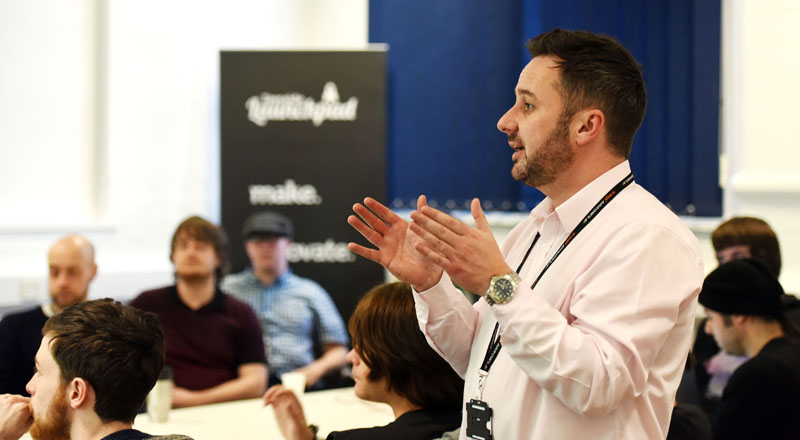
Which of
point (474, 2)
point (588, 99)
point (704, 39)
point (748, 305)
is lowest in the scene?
point (748, 305)

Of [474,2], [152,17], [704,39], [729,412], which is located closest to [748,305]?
[729,412]

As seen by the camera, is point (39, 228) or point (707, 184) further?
point (39, 228)

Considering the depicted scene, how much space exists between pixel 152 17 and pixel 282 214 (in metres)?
1.51

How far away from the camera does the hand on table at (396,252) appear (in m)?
1.57

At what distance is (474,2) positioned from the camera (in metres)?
5.10

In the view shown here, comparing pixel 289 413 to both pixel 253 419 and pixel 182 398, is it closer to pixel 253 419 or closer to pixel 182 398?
pixel 253 419

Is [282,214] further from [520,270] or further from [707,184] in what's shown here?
[520,270]

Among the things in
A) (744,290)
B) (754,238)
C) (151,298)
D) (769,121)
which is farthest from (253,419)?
(769,121)

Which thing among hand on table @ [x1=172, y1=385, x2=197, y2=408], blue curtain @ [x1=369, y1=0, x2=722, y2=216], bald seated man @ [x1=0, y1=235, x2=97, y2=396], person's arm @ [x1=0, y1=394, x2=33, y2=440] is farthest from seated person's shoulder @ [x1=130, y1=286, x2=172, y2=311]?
blue curtain @ [x1=369, y1=0, x2=722, y2=216]

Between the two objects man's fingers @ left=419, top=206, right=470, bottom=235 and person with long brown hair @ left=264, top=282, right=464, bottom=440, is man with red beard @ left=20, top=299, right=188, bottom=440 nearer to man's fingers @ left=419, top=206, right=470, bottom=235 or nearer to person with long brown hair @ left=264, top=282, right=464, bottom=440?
person with long brown hair @ left=264, top=282, right=464, bottom=440

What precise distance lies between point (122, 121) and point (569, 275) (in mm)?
4137

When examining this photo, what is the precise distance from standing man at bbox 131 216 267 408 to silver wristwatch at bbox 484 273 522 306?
2.43 m

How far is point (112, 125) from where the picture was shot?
16.1 ft

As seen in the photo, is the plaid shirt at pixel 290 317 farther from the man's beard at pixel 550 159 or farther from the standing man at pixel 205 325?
the man's beard at pixel 550 159
